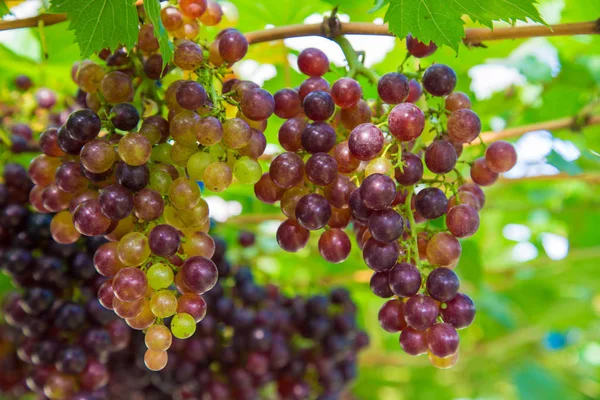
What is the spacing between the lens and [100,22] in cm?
80

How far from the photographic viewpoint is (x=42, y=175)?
90cm

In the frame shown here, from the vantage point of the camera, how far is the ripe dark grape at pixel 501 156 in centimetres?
84

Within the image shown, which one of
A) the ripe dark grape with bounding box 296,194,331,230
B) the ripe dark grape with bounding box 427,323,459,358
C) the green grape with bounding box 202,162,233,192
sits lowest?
the ripe dark grape with bounding box 427,323,459,358

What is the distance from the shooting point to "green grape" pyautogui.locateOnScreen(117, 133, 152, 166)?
2.35ft

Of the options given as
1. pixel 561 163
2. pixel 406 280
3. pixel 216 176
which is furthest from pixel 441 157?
pixel 561 163

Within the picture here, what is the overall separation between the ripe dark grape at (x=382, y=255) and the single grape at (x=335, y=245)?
7cm

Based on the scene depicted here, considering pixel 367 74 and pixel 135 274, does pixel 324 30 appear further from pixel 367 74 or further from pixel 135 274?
pixel 135 274

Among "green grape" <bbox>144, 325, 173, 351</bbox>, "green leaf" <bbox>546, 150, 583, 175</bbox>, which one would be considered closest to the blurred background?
"green leaf" <bbox>546, 150, 583, 175</bbox>

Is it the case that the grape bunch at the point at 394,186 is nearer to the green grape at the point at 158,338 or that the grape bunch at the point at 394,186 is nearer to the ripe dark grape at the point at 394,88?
the ripe dark grape at the point at 394,88

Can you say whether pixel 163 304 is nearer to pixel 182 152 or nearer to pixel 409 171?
pixel 182 152

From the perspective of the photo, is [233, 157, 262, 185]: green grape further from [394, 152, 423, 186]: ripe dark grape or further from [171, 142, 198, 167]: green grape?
[394, 152, 423, 186]: ripe dark grape

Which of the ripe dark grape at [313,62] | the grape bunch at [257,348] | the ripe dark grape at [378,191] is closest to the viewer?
the ripe dark grape at [378,191]

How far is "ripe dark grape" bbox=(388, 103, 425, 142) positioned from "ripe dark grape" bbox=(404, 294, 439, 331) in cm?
18

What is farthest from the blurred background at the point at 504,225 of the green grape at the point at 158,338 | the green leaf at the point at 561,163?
the green grape at the point at 158,338
